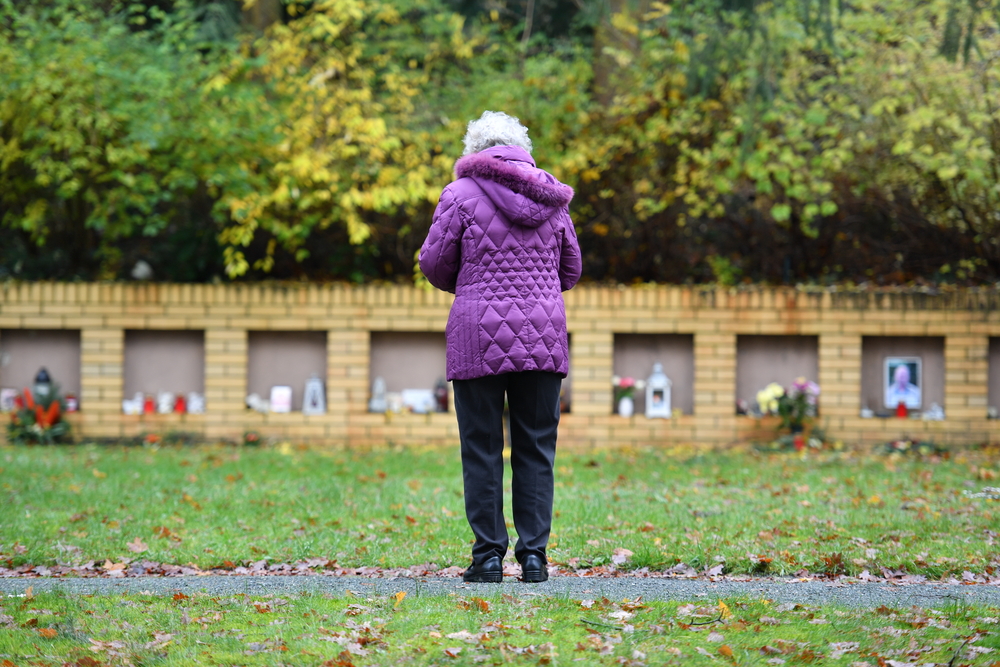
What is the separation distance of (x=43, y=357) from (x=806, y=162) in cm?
735

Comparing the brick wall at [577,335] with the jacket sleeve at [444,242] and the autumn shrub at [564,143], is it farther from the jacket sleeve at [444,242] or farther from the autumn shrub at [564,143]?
the jacket sleeve at [444,242]

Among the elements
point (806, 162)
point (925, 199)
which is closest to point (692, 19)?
point (806, 162)

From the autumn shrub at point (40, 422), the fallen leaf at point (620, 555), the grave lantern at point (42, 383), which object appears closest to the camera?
the fallen leaf at point (620, 555)

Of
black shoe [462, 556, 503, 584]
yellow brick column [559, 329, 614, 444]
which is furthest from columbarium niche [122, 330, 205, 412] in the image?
black shoe [462, 556, 503, 584]

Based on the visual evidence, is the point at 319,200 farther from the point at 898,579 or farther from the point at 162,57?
the point at 898,579

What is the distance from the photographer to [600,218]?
9.83m

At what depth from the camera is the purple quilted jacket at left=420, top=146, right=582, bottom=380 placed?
3.64 meters

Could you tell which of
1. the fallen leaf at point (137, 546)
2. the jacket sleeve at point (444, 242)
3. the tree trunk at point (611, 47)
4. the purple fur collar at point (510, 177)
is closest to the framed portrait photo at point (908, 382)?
the tree trunk at point (611, 47)

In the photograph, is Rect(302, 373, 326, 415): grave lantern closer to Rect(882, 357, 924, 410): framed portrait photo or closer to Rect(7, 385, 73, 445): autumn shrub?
Rect(7, 385, 73, 445): autumn shrub

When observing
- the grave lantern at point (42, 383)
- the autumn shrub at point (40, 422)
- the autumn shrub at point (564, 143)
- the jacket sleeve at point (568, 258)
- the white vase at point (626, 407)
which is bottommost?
the autumn shrub at point (40, 422)

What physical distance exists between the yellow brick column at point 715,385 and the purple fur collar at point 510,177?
5.50 m

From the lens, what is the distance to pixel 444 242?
372 cm

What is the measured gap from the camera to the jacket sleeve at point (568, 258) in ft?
13.0

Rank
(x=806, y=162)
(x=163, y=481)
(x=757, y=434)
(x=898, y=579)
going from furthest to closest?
(x=806, y=162) < (x=757, y=434) < (x=163, y=481) < (x=898, y=579)
